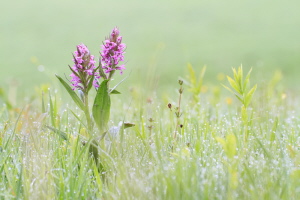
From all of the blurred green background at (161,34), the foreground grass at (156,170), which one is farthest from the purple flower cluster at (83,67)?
the blurred green background at (161,34)

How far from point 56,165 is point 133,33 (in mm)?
7342

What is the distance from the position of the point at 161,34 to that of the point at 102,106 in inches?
280

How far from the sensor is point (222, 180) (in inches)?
67.7

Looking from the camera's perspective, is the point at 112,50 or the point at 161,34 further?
the point at 161,34

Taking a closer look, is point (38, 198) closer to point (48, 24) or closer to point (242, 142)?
point (242, 142)

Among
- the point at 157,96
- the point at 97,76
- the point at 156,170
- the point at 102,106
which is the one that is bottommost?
the point at 156,170

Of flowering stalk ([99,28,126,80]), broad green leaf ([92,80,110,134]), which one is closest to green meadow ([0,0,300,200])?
broad green leaf ([92,80,110,134])

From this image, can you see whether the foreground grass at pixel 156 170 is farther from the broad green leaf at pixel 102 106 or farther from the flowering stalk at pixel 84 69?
the flowering stalk at pixel 84 69

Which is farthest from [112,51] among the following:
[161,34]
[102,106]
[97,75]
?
[161,34]

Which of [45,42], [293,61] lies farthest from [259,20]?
[45,42]

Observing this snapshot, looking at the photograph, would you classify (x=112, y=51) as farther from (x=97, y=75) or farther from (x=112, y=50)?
(x=97, y=75)

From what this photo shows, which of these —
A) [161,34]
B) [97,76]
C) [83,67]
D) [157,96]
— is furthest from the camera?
[161,34]

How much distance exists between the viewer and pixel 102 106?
2023mm

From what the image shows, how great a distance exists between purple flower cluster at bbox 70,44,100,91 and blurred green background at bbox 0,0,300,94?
5.45 meters
